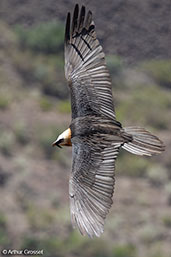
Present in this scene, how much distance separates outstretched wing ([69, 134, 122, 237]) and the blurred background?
432 inches

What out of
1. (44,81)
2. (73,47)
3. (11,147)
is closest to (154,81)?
(44,81)

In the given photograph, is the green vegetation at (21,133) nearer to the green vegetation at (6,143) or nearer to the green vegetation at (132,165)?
the green vegetation at (6,143)

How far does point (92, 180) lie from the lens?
10188 mm

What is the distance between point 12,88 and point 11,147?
4.02m

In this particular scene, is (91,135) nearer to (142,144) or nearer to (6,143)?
(142,144)

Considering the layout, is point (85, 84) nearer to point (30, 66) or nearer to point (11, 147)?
point (11, 147)

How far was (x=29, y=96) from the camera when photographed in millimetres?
28219

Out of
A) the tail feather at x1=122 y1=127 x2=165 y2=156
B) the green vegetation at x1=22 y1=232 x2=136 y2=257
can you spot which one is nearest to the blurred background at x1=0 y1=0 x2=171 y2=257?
the green vegetation at x1=22 y1=232 x2=136 y2=257

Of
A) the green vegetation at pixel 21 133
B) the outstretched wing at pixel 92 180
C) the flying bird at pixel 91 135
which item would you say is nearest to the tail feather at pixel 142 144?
the flying bird at pixel 91 135

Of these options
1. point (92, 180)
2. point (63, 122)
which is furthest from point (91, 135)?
point (63, 122)

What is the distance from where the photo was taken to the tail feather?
10.5m

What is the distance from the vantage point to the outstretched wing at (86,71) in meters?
11.0

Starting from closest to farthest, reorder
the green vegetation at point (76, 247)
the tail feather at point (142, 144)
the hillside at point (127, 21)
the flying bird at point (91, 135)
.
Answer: the flying bird at point (91, 135)
the tail feather at point (142, 144)
the green vegetation at point (76, 247)
the hillside at point (127, 21)

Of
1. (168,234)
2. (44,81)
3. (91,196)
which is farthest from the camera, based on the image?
(44,81)
